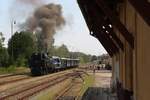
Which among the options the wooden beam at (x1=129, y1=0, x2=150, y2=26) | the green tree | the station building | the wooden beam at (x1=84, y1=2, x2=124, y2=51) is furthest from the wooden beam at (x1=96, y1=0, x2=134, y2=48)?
the green tree

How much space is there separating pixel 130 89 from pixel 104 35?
23.7 ft

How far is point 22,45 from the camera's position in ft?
353

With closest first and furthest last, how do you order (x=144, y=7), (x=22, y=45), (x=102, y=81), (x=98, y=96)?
(x=144, y=7) → (x=98, y=96) → (x=102, y=81) → (x=22, y=45)

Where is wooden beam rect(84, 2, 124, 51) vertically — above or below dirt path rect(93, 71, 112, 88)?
above

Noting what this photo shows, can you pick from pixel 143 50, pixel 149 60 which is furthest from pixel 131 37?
pixel 149 60

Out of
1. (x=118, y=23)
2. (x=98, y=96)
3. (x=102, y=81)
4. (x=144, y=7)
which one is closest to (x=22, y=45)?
(x=102, y=81)

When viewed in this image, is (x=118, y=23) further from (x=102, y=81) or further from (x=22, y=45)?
(x=22, y=45)

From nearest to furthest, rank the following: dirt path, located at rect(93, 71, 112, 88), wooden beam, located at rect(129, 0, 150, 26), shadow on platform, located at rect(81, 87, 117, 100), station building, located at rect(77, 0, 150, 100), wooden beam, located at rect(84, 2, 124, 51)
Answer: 1. wooden beam, located at rect(129, 0, 150, 26)
2. station building, located at rect(77, 0, 150, 100)
3. wooden beam, located at rect(84, 2, 124, 51)
4. shadow on platform, located at rect(81, 87, 117, 100)
5. dirt path, located at rect(93, 71, 112, 88)

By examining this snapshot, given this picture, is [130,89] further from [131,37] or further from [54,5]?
[54,5]

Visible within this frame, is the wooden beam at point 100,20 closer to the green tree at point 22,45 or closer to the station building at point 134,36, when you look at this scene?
the station building at point 134,36

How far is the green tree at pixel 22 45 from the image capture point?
103075 mm

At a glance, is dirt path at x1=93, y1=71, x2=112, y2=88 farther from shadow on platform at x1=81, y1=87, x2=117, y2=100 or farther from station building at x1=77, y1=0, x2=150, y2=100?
station building at x1=77, y1=0, x2=150, y2=100

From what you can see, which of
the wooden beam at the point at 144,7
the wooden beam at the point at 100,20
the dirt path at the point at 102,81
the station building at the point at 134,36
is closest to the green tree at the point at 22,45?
the dirt path at the point at 102,81

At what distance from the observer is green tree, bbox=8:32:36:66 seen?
10307 cm
